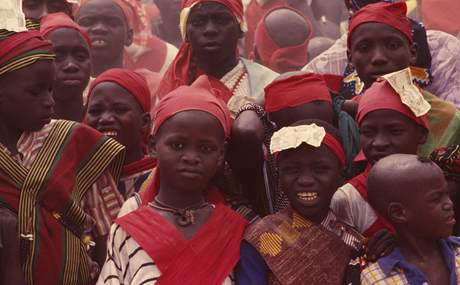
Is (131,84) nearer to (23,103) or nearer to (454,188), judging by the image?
(23,103)

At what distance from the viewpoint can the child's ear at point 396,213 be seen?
3926mm

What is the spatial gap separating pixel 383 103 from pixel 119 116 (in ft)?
4.49

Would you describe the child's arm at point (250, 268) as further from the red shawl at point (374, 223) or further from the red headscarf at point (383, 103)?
the red headscarf at point (383, 103)

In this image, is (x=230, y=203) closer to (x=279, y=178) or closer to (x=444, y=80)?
(x=279, y=178)

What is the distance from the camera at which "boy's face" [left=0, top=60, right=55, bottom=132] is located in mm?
4152

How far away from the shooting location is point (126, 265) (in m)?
4.05

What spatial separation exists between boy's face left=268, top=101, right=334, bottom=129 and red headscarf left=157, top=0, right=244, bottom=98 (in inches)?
44.3

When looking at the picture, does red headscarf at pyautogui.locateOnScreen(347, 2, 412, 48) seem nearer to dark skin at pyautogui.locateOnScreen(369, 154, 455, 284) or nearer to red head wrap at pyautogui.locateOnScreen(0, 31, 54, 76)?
dark skin at pyautogui.locateOnScreen(369, 154, 455, 284)

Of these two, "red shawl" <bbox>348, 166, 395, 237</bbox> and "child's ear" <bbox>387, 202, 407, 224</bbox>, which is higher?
"child's ear" <bbox>387, 202, 407, 224</bbox>

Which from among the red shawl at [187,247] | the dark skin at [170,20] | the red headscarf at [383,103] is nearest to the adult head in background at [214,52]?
the red headscarf at [383,103]

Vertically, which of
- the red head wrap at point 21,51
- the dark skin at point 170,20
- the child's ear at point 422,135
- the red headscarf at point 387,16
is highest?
the red head wrap at point 21,51

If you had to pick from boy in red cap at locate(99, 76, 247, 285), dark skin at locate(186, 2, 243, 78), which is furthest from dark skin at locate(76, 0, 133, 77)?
boy in red cap at locate(99, 76, 247, 285)

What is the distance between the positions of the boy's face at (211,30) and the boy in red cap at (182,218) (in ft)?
4.59

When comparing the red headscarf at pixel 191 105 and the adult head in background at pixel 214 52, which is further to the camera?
the adult head in background at pixel 214 52
